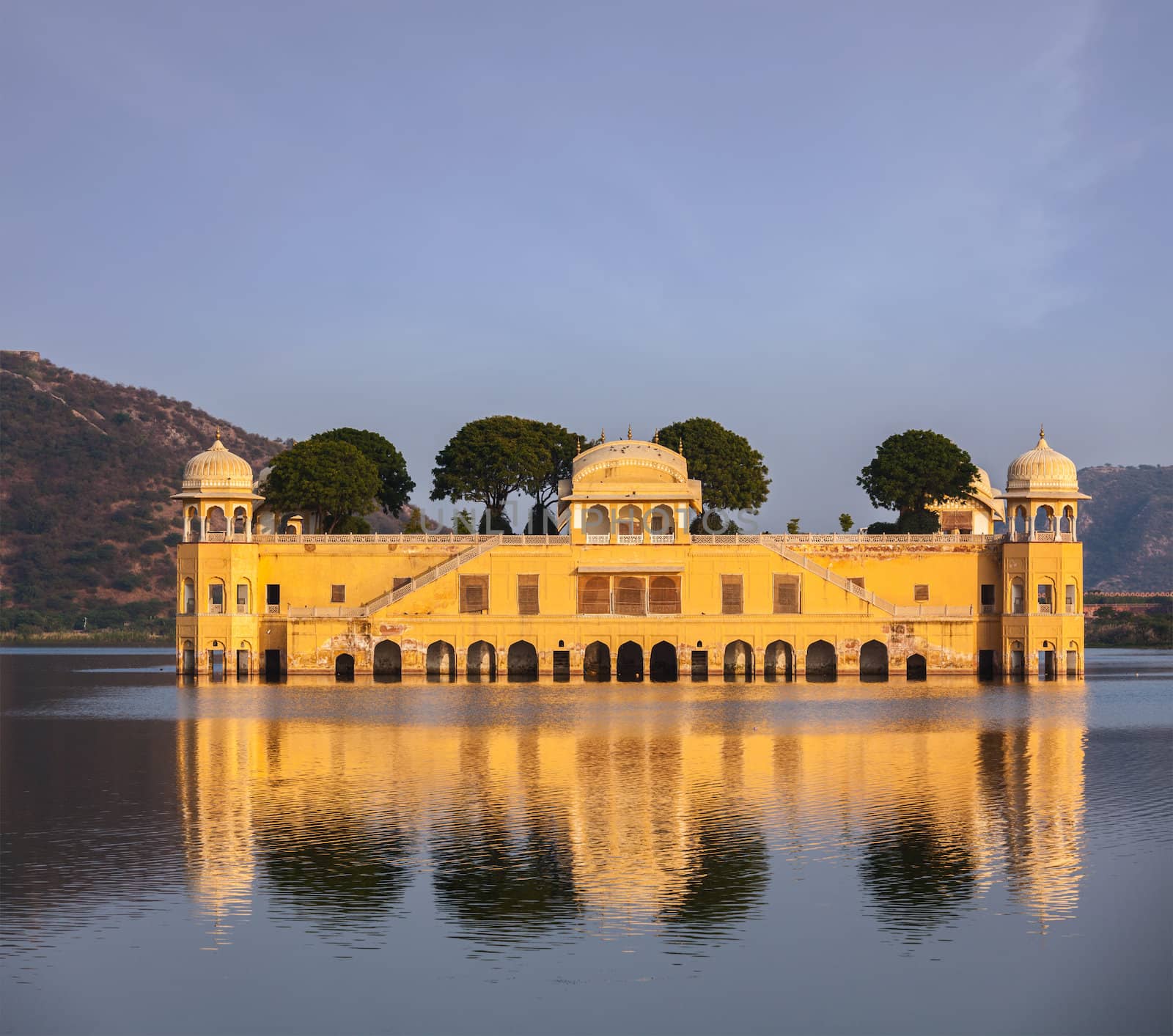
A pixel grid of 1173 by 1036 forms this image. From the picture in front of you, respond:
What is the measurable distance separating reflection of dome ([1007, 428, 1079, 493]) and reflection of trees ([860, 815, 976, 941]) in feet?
137

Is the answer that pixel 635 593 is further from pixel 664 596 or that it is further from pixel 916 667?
pixel 916 667

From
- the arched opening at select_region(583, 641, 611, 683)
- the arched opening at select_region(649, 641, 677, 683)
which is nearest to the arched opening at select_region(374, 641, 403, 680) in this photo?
the arched opening at select_region(583, 641, 611, 683)

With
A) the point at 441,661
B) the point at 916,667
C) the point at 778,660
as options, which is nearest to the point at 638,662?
the point at 778,660

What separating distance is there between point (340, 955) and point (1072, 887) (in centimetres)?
956

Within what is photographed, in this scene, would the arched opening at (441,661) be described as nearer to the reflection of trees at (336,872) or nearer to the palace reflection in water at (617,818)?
the palace reflection in water at (617,818)

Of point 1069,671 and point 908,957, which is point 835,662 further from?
point 908,957

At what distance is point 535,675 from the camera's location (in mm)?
68812

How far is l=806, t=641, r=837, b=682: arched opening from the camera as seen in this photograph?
69438 mm

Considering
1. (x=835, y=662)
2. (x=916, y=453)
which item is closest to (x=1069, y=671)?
(x=835, y=662)

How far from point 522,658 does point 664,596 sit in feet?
24.5

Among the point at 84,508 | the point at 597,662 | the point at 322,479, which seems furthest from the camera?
the point at 84,508

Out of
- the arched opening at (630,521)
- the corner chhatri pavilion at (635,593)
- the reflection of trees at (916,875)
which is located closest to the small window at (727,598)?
the corner chhatri pavilion at (635,593)

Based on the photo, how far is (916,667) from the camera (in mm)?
66938

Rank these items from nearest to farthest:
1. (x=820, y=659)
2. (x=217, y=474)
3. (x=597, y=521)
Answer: (x=217, y=474) < (x=597, y=521) < (x=820, y=659)
